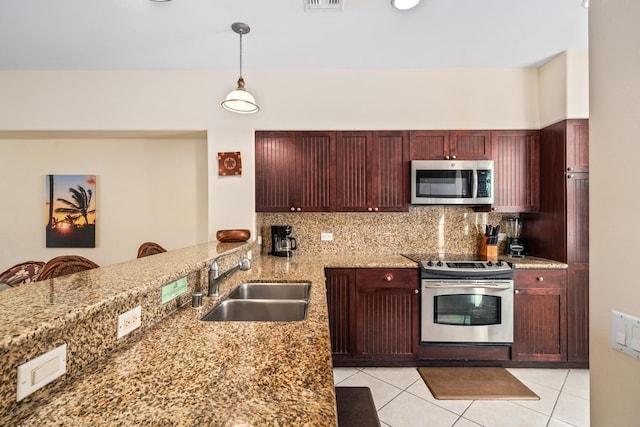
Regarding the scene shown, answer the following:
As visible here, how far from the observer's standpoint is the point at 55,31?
7.52 ft

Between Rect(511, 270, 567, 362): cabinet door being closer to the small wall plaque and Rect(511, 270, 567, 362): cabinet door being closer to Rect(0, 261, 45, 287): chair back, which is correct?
the small wall plaque

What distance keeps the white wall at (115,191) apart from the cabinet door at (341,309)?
1.79m

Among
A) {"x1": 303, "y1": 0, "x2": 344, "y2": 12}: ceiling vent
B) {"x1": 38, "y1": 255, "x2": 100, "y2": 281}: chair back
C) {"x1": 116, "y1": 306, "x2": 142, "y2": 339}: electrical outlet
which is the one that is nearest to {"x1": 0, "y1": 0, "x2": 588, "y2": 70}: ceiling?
{"x1": 303, "y1": 0, "x2": 344, "y2": 12}: ceiling vent

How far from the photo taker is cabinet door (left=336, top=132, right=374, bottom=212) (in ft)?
9.52

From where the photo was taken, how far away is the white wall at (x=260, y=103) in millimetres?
2893

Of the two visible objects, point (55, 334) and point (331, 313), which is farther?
point (331, 313)

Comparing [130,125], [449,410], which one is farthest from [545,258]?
[130,125]

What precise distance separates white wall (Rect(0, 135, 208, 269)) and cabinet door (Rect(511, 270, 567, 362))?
3432 millimetres

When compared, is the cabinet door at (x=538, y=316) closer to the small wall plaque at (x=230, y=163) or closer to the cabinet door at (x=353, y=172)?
the cabinet door at (x=353, y=172)

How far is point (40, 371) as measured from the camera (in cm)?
67

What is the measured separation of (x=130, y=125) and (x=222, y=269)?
210 cm

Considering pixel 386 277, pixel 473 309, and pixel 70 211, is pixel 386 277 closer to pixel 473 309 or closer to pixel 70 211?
pixel 473 309

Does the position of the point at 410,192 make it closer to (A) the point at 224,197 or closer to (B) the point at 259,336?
(A) the point at 224,197

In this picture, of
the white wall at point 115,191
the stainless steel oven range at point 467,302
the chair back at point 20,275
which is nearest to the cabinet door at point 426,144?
the stainless steel oven range at point 467,302
